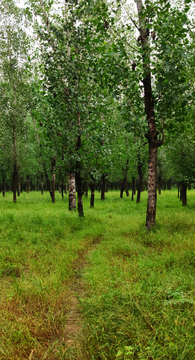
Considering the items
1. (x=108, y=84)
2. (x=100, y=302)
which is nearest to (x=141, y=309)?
(x=100, y=302)

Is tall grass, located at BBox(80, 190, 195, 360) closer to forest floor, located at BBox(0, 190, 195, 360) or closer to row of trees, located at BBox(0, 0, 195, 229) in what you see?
forest floor, located at BBox(0, 190, 195, 360)

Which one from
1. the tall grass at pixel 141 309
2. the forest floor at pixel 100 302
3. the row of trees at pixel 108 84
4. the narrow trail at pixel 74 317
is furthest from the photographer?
the row of trees at pixel 108 84

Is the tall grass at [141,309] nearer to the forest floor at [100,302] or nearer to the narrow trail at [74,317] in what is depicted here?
the forest floor at [100,302]

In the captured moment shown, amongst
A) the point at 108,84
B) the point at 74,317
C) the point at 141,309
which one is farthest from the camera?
the point at 108,84

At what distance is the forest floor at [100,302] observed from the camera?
263 centimetres

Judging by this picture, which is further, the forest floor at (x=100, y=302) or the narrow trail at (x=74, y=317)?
the narrow trail at (x=74, y=317)

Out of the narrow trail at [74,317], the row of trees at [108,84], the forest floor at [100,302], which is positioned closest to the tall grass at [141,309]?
the forest floor at [100,302]

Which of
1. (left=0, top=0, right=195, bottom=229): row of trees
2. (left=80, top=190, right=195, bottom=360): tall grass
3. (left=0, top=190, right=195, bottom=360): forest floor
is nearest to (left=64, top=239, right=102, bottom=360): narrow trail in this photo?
(left=0, top=190, right=195, bottom=360): forest floor

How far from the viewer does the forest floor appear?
2627mm

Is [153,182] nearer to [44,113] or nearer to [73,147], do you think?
[73,147]

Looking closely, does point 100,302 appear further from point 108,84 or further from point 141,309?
point 108,84

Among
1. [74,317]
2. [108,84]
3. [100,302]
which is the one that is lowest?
[74,317]

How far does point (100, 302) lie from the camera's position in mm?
3455

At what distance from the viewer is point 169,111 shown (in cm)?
684
